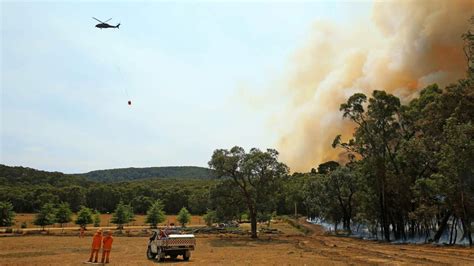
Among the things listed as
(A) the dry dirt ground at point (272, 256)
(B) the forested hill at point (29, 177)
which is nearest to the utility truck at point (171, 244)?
(A) the dry dirt ground at point (272, 256)

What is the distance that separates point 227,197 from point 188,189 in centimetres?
9544

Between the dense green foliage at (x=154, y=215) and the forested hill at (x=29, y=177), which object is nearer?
the dense green foliage at (x=154, y=215)

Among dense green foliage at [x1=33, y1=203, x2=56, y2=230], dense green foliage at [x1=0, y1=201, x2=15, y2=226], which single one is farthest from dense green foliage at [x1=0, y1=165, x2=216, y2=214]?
dense green foliage at [x1=33, y1=203, x2=56, y2=230]

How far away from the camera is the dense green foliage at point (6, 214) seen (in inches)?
2948

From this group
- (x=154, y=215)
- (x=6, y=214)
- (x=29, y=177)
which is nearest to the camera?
(x=6, y=214)

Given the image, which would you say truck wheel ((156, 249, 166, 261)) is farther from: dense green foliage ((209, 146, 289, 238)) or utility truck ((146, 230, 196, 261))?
dense green foliage ((209, 146, 289, 238))

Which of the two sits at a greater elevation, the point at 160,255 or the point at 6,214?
the point at 6,214

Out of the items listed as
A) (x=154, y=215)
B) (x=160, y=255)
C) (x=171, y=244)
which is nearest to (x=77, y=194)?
(x=154, y=215)

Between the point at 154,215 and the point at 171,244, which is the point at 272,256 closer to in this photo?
the point at 171,244

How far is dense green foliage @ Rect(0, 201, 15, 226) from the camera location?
2948 inches

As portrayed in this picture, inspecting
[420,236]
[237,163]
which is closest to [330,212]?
→ [420,236]

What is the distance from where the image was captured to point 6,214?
2990 inches

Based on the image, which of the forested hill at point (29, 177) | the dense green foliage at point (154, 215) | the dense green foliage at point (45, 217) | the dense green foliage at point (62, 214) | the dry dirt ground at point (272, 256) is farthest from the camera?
the forested hill at point (29, 177)

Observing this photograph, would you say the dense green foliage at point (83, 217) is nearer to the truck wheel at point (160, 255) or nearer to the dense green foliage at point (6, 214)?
the dense green foliage at point (6, 214)
